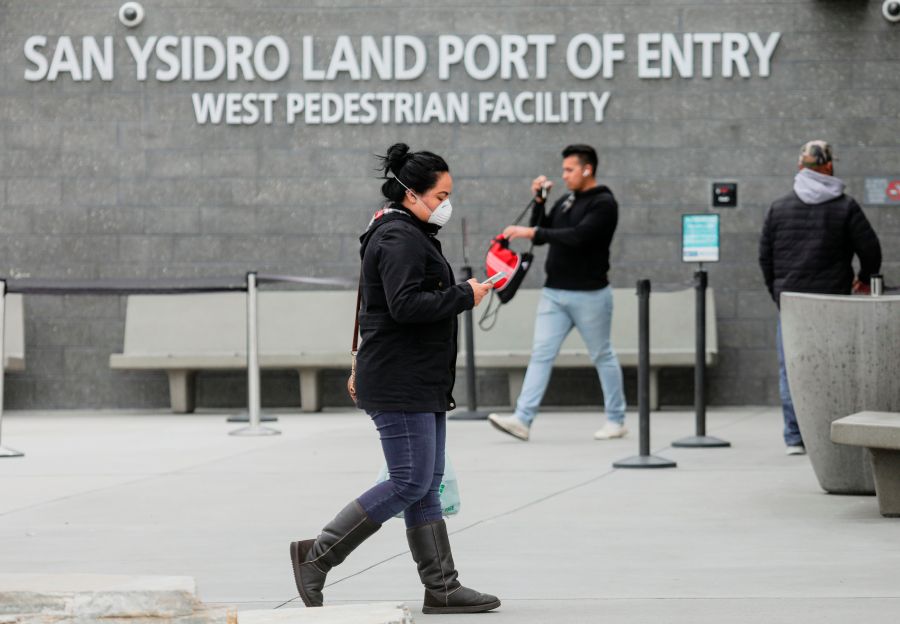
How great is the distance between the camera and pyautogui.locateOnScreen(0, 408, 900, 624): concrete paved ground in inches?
214

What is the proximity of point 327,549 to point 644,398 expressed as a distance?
4.53 metres

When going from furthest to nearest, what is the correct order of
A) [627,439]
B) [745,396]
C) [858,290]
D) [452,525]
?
[745,396]
[627,439]
[858,290]
[452,525]

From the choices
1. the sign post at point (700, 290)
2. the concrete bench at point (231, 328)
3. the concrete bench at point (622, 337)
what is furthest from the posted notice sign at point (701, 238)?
the concrete bench at point (231, 328)

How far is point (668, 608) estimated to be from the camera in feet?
16.9

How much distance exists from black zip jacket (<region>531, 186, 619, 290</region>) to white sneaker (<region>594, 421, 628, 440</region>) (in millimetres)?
1037

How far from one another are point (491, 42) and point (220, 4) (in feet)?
8.08

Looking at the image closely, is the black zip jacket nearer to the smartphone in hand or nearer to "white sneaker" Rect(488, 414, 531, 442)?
"white sneaker" Rect(488, 414, 531, 442)

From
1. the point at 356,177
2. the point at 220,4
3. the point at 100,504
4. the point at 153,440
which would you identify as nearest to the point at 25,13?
the point at 220,4

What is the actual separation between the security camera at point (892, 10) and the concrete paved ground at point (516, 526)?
15.3 feet

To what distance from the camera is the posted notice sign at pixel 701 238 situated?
11.3 m

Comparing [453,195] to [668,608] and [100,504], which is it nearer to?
[100,504]

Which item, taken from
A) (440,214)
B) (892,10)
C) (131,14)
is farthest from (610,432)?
(440,214)

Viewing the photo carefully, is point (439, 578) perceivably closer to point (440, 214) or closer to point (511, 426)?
point (440, 214)

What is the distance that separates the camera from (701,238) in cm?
1134
